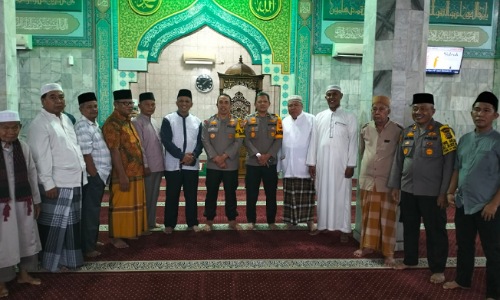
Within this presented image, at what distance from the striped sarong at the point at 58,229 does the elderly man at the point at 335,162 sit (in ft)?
6.81

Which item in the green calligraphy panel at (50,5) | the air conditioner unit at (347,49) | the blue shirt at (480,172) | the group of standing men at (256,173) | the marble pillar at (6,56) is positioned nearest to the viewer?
the blue shirt at (480,172)

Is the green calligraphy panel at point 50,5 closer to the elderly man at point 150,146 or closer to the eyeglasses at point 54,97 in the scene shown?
the elderly man at point 150,146

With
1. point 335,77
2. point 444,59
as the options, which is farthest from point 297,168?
point 444,59

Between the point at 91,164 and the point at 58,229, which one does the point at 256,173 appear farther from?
the point at 58,229

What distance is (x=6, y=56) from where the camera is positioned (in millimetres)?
2969

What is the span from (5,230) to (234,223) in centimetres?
206

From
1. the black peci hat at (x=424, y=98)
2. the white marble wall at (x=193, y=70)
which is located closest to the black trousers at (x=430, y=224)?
the black peci hat at (x=424, y=98)

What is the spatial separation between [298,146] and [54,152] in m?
2.10

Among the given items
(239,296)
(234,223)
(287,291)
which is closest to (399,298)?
(287,291)

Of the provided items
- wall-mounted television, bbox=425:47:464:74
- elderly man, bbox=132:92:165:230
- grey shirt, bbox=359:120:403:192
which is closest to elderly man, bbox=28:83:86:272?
elderly man, bbox=132:92:165:230

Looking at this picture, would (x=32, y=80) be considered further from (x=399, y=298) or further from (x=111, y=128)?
(x=399, y=298)

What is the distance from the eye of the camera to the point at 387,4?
3.38 meters

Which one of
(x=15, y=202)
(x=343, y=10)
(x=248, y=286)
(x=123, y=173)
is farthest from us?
(x=343, y=10)

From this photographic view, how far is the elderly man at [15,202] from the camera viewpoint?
245 centimetres
